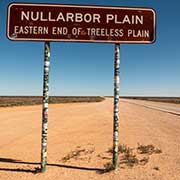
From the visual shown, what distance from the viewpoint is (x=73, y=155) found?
7.99 meters

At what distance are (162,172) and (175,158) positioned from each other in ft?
5.01

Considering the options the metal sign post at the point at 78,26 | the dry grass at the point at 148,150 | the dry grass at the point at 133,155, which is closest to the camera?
the metal sign post at the point at 78,26

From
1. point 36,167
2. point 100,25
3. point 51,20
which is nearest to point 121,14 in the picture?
point 100,25

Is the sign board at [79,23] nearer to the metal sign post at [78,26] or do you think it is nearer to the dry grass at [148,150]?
the metal sign post at [78,26]

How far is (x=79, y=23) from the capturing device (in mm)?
6293

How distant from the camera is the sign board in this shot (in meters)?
6.20

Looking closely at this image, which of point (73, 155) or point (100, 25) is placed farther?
point (73, 155)

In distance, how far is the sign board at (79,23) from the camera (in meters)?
6.20

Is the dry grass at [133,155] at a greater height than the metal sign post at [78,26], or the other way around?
the metal sign post at [78,26]

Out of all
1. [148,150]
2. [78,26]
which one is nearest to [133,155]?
[148,150]

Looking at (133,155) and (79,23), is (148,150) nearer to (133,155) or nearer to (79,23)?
(133,155)

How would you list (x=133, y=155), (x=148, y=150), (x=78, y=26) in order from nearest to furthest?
(x=78, y=26)
(x=133, y=155)
(x=148, y=150)

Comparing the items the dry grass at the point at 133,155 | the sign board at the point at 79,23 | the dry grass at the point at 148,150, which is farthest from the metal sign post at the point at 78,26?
the dry grass at the point at 148,150

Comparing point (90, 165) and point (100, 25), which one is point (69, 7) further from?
point (90, 165)
